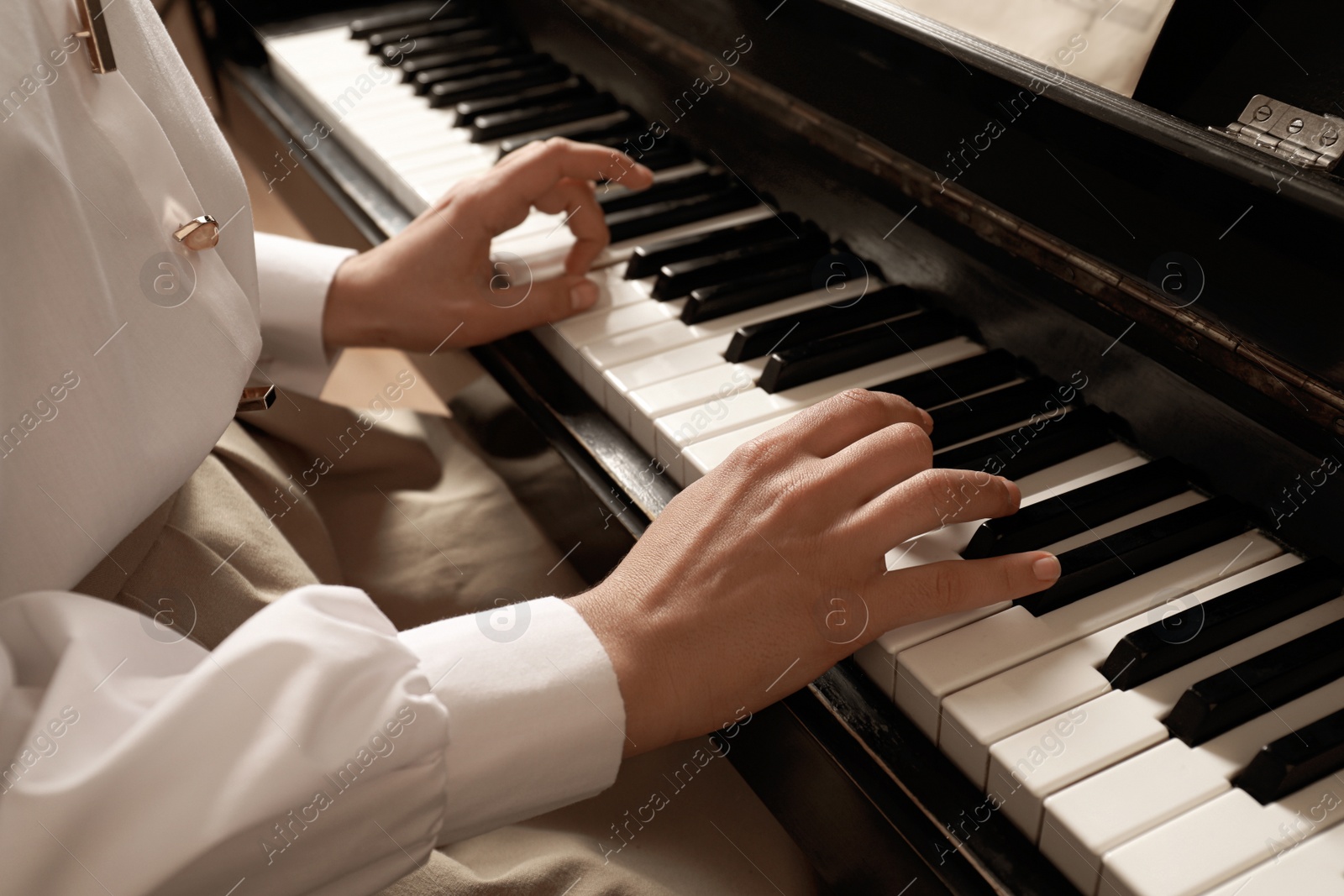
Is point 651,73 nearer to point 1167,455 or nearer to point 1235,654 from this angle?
point 1167,455

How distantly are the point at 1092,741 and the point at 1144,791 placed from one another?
49mm

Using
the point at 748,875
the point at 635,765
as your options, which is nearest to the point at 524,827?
the point at 635,765

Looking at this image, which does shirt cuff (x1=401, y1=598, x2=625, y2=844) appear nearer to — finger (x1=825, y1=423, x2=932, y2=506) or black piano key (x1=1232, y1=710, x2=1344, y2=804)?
finger (x1=825, y1=423, x2=932, y2=506)

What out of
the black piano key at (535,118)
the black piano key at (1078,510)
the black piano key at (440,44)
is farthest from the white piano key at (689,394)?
the black piano key at (440,44)

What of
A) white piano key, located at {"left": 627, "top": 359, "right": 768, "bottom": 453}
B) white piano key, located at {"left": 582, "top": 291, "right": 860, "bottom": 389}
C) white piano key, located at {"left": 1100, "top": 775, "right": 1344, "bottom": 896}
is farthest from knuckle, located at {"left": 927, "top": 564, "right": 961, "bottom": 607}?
white piano key, located at {"left": 582, "top": 291, "right": 860, "bottom": 389}

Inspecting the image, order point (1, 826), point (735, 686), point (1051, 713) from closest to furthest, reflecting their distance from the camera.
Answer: point (1, 826)
point (1051, 713)
point (735, 686)

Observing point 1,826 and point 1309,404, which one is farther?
point 1309,404

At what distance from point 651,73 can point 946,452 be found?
2.86 ft

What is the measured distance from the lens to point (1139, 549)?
91cm

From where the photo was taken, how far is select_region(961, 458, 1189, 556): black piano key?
92 centimetres

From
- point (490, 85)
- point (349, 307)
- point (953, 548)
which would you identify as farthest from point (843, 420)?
point (490, 85)

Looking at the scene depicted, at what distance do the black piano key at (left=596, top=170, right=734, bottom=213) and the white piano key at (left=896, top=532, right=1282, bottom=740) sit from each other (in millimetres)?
874

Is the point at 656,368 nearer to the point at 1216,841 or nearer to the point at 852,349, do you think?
the point at 852,349

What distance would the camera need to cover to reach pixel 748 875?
1.06 metres
